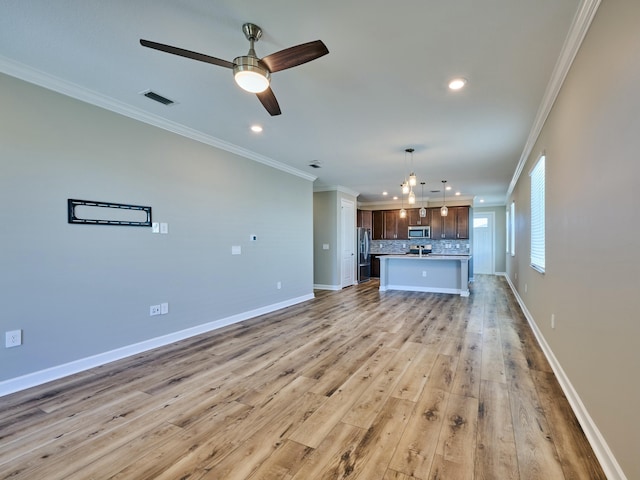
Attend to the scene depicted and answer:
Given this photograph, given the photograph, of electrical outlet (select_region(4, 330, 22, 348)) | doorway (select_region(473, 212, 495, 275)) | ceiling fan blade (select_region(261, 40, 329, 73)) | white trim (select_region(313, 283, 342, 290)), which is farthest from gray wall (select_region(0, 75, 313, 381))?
doorway (select_region(473, 212, 495, 275))

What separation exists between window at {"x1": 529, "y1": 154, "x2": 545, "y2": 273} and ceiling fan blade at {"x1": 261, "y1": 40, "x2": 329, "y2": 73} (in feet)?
9.40

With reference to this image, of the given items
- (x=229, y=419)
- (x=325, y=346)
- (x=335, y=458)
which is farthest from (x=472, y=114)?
(x=229, y=419)

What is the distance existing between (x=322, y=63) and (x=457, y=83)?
1.21 meters

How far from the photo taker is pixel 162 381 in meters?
2.68

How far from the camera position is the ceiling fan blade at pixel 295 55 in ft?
5.65

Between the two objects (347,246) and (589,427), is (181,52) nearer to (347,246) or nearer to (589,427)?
(589,427)

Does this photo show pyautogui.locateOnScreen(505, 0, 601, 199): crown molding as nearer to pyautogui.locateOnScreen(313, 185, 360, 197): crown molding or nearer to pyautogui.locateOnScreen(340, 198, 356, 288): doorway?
pyautogui.locateOnScreen(313, 185, 360, 197): crown molding

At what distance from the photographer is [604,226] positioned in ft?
5.50

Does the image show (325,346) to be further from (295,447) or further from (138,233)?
(138,233)

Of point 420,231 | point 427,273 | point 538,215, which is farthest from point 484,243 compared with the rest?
point 538,215

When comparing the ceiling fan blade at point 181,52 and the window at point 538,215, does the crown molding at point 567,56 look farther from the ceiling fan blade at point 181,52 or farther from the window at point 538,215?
the ceiling fan blade at point 181,52

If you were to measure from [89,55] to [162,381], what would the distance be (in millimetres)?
2707

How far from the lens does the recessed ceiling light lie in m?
2.60

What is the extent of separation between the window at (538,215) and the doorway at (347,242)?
4.27 metres
